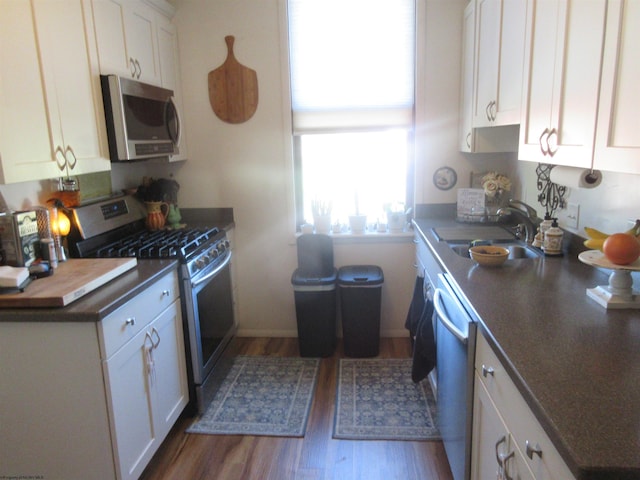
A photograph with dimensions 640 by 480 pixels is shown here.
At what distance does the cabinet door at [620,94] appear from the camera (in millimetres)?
1158

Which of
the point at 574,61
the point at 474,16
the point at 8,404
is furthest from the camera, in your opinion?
the point at 474,16

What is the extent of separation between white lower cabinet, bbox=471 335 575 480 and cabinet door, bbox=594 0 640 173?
63cm

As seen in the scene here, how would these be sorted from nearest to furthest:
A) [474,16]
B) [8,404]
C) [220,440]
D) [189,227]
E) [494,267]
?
[8,404] < [494,267] < [220,440] < [474,16] < [189,227]

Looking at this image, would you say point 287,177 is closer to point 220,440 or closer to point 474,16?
point 474,16

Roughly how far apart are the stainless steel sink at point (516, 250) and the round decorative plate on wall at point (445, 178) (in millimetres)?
793

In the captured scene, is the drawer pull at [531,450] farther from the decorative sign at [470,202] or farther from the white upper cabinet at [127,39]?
the white upper cabinet at [127,39]

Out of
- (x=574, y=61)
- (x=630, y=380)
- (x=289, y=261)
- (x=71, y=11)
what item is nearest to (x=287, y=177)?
(x=289, y=261)

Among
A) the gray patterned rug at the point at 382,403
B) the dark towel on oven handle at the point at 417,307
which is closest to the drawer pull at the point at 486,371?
the gray patterned rug at the point at 382,403

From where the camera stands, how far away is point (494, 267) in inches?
77.1

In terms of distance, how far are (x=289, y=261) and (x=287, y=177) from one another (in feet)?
2.00

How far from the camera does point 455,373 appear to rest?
172cm

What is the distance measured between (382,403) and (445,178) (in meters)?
1.53

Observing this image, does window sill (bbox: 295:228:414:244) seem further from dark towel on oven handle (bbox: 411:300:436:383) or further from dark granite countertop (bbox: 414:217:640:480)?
Result: dark granite countertop (bbox: 414:217:640:480)

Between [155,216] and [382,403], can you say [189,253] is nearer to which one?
[155,216]
